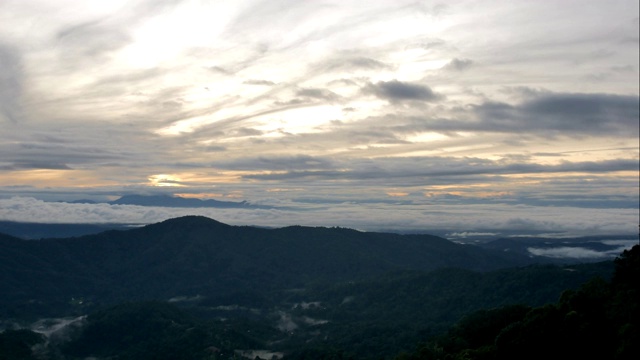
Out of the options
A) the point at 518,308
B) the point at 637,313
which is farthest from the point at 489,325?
the point at 637,313

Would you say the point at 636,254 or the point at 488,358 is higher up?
the point at 636,254

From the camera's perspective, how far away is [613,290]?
129875 millimetres

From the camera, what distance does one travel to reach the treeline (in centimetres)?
10262

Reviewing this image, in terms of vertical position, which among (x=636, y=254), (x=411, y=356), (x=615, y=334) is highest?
(x=636, y=254)

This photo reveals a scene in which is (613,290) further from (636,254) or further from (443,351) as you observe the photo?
(443,351)

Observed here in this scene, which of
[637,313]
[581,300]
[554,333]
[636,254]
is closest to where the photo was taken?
[637,313]

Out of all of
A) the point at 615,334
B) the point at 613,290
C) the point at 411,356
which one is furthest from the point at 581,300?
the point at 411,356

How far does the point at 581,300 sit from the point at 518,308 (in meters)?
49.4

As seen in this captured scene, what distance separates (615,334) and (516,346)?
19452 millimetres

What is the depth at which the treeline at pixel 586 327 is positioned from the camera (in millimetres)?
102625

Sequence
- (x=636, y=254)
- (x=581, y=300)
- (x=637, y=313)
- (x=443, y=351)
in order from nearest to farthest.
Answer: (x=637, y=313), (x=581, y=300), (x=636, y=254), (x=443, y=351)

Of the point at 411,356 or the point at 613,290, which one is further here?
the point at 411,356

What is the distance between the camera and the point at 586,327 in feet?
355

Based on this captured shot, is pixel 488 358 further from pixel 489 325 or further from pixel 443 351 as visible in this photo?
pixel 489 325
